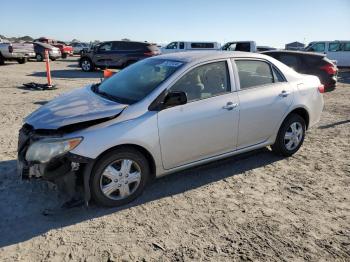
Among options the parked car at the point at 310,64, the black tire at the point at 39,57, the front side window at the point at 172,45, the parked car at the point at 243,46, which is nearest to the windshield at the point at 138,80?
the parked car at the point at 310,64

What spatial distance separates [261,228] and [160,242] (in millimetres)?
1078

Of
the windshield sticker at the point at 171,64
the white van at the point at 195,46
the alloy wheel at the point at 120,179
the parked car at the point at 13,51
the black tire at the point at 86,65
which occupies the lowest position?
the alloy wheel at the point at 120,179

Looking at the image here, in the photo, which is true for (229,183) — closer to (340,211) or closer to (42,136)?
(340,211)

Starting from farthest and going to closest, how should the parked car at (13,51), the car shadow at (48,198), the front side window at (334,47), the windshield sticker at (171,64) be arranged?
the front side window at (334,47) < the parked car at (13,51) < the windshield sticker at (171,64) < the car shadow at (48,198)

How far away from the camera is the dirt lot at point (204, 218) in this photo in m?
3.34

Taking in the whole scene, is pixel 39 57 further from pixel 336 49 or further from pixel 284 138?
pixel 284 138

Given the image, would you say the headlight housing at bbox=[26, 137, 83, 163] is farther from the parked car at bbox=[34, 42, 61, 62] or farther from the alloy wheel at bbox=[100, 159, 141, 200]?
the parked car at bbox=[34, 42, 61, 62]

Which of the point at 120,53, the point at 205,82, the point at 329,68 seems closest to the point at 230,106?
the point at 205,82

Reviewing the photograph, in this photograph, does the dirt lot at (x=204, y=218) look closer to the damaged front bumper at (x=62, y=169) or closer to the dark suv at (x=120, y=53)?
the damaged front bumper at (x=62, y=169)

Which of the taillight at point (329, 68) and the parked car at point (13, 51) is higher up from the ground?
the parked car at point (13, 51)

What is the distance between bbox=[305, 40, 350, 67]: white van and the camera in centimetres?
2539

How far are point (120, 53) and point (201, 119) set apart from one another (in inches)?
619

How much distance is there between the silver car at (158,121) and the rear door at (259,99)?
0.01 metres

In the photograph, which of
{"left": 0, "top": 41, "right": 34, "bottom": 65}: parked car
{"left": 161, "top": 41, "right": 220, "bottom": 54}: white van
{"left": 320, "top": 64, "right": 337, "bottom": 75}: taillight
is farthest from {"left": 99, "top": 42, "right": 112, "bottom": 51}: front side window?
{"left": 320, "top": 64, "right": 337, "bottom": 75}: taillight
